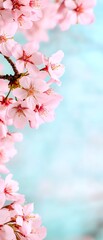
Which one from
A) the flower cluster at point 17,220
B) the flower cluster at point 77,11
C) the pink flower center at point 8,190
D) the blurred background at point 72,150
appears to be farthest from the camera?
the blurred background at point 72,150

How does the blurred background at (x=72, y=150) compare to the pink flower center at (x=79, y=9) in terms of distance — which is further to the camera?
the blurred background at (x=72, y=150)

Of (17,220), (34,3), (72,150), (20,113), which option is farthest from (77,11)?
(72,150)

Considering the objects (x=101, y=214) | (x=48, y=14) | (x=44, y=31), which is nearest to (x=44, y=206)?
(x=101, y=214)

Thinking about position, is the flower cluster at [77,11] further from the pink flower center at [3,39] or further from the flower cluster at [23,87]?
the pink flower center at [3,39]

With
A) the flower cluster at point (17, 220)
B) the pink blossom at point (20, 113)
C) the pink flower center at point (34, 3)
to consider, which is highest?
the pink flower center at point (34, 3)

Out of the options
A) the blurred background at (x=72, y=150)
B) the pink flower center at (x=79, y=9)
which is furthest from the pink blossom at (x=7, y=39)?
the blurred background at (x=72, y=150)

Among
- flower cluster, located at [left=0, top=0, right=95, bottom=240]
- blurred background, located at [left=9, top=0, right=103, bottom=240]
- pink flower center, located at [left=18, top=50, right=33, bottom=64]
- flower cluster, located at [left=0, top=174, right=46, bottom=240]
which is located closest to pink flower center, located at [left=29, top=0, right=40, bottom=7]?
flower cluster, located at [left=0, top=0, right=95, bottom=240]

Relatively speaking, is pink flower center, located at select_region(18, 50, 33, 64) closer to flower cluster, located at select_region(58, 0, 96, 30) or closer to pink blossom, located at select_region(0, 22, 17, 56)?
pink blossom, located at select_region(0, 22, 17, 56)

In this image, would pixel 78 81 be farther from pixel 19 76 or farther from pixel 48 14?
pixel 19 76

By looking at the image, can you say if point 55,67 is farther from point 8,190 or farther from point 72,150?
point 72,150
